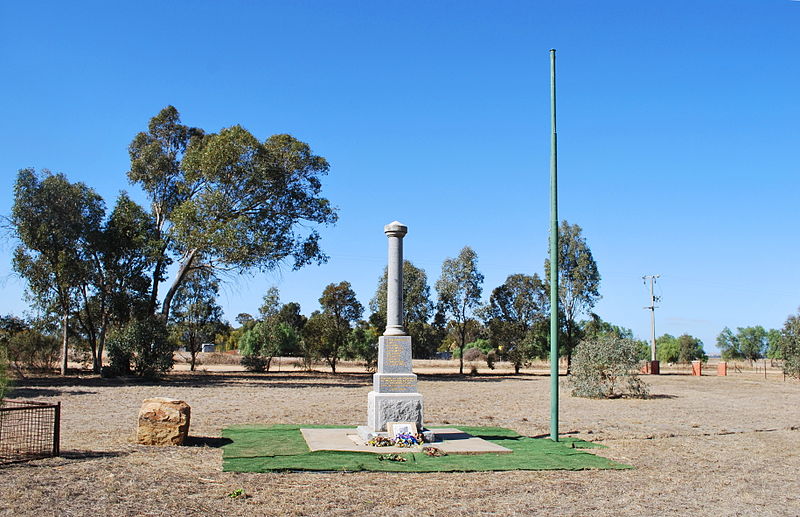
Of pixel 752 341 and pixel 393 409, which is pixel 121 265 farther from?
pixel 752 341

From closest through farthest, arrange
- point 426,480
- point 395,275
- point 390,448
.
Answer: point 426,480 < point 390,448 < point 395,275

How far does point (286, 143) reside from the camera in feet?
108

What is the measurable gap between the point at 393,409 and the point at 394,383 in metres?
0.50

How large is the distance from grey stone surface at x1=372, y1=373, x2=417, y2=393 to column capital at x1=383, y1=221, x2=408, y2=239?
2674 mm

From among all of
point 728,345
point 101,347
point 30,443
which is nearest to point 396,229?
point 30,443

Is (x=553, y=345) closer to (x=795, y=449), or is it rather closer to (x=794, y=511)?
(x=795, y=449)

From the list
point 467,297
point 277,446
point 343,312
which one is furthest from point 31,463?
point 467,297

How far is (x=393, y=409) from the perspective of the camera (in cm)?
1281

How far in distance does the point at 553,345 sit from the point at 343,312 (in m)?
32.8

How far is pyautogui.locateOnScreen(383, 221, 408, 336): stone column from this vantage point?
13492mm

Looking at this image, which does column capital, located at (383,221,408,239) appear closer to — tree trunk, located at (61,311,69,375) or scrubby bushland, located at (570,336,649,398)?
scrubby bushland, located at (570,336,649,398)

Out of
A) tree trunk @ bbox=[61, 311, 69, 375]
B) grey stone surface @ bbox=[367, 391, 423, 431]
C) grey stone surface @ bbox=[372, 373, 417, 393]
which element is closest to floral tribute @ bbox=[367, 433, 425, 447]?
grey stone surface @ bbox=[367, 391, 423, 431]

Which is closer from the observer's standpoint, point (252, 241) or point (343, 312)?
point (252, 241)

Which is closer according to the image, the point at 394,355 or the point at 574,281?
the point at 394,355
